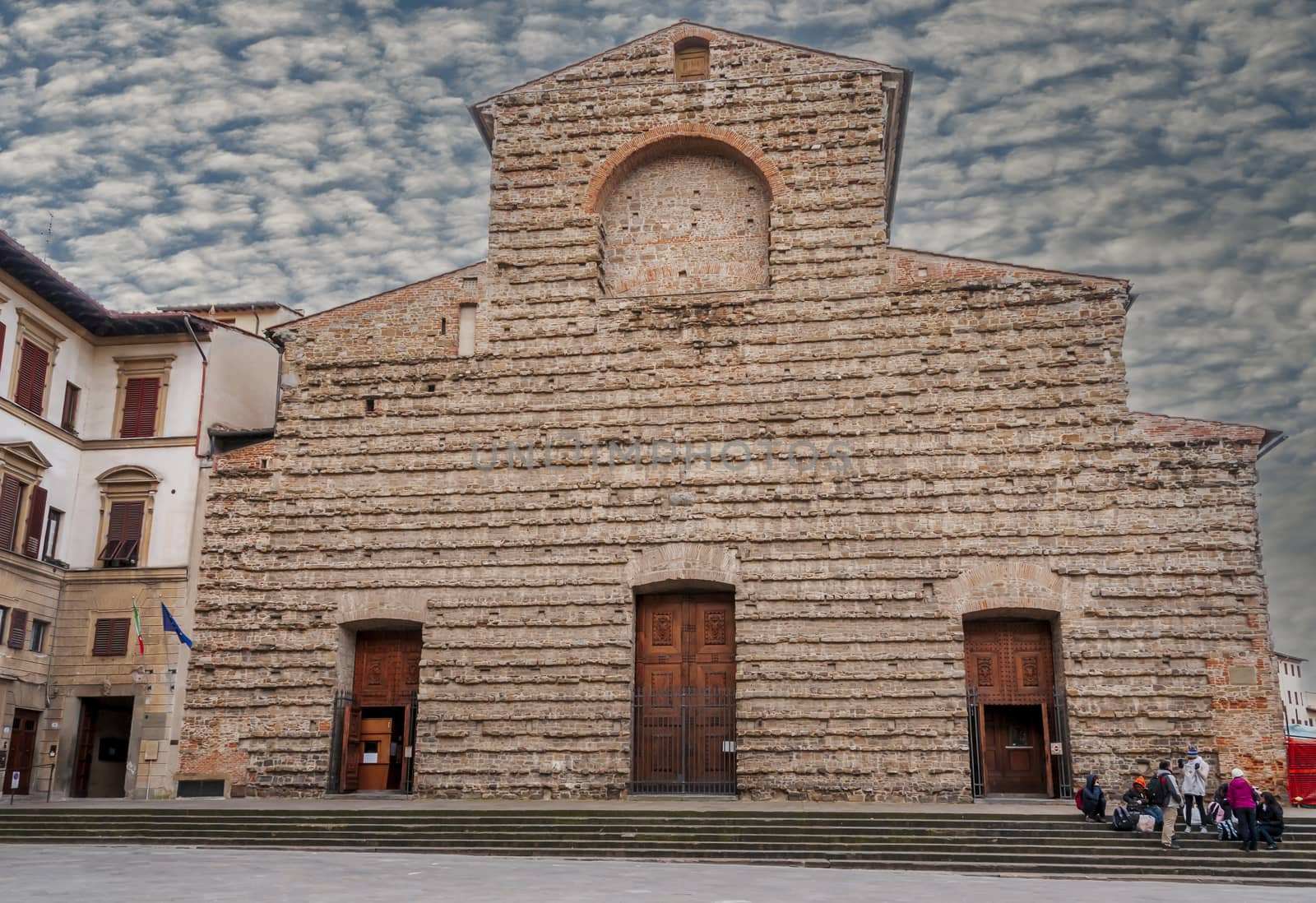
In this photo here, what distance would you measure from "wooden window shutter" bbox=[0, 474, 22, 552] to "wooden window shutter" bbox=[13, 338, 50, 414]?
54.0 inches

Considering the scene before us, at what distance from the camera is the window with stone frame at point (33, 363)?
794 inches

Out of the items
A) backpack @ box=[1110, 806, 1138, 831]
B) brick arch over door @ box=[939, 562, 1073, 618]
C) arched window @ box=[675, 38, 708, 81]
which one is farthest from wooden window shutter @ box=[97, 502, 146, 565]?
backpack @ box=[1110, 806, 1138, 831]

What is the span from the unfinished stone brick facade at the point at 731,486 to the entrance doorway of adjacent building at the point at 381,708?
453 millimetres

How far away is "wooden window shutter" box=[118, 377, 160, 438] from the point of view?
2138cm

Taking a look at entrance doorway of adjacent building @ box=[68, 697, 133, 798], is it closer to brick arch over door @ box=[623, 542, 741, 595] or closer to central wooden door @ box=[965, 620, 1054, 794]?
brick arch over door @ box=[623, 542, 741, 595]

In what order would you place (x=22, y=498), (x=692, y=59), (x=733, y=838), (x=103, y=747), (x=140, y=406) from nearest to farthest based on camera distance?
(x=733, y=838) < (x=22, y=498) < (x=692, y=59) < (x=103, y=747) < (x=140, y=406)

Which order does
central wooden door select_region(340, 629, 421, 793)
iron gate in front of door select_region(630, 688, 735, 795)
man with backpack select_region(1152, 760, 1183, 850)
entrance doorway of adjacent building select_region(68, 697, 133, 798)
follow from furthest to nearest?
entrance doorway of adjacent building select_region(68, 697, 133, 798)
central wooden door select_region(340, 629, 421, 793)
iron gate in front of door select_region(630, 688, 735, 795)
man with backpack select_region(1152, 760, 1183, 850)

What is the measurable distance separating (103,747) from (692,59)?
50.7 feet

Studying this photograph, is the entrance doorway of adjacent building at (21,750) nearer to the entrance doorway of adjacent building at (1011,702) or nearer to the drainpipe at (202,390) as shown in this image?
the drainpipe at (202,390)

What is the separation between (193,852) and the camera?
1425cm

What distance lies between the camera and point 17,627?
19578 mm

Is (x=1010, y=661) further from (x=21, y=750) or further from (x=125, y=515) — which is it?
(x=21, y=750)

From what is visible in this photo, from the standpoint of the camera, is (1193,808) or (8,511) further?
(8,511)

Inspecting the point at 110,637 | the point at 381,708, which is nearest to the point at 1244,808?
the point at 381,708
